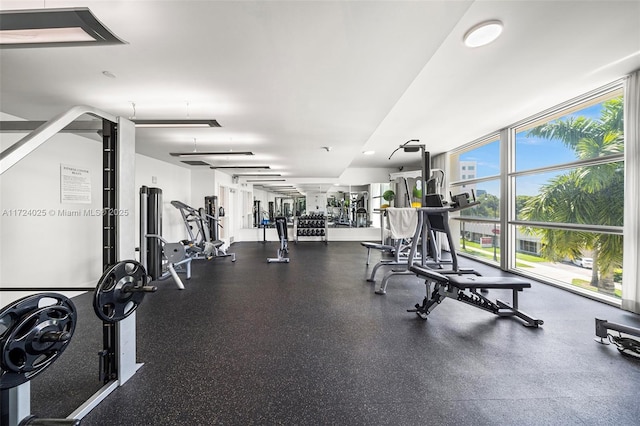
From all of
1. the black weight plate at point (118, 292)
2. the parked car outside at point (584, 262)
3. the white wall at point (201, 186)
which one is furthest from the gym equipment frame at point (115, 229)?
the white wall at point (201, 186)

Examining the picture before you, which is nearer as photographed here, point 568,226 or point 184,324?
point 184,324

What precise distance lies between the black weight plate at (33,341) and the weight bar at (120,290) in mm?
362

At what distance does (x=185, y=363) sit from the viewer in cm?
221

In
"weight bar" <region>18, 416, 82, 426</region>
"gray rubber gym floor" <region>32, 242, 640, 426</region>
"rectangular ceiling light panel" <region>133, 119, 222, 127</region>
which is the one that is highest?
"rectangular ceiling light panel" <region>133, 119, 222, 127</region>

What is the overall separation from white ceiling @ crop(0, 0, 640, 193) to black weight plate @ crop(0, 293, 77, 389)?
179 centimetres

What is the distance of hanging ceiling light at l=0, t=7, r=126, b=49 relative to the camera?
4.54ft

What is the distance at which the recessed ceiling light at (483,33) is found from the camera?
2.36m

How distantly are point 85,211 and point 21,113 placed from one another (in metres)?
1.53

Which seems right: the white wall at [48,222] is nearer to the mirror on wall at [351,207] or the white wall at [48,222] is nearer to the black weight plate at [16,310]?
the black weight plate at [16,310]

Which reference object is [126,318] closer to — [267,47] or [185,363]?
[185,363]

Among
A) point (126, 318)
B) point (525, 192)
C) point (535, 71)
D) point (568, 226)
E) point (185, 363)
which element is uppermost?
point (535, 71)

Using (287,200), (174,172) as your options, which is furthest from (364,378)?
(287,200)

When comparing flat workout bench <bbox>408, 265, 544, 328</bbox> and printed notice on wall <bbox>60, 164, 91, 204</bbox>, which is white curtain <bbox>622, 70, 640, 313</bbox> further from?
printed notice on wall <bbox>60, 164, 91, 204</bbox>

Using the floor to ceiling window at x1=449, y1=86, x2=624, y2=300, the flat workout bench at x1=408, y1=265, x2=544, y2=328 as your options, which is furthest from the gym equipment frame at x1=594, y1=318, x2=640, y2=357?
the floor to ceiling window at x1=449, y1=86, x2=624, y2=300
